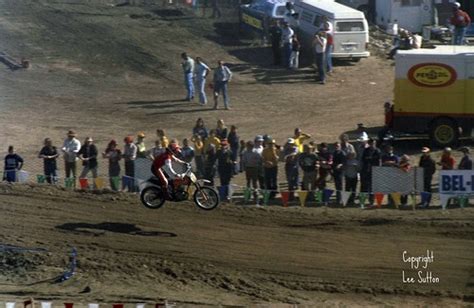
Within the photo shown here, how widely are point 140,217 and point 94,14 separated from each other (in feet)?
59.9

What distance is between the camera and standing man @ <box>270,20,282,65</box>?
36.0m

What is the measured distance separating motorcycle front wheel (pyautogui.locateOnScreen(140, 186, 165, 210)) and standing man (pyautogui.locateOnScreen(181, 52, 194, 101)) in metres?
9.52

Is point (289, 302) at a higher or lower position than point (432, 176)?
lower

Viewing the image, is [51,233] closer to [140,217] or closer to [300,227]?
[140,217]

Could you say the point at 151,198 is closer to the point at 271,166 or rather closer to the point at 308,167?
the point at 271,166

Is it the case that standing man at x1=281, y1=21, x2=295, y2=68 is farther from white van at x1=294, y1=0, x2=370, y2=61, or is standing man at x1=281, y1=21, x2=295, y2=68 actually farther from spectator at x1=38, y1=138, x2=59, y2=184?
spectator at x1=38, y1=138, x2=59, y2=184

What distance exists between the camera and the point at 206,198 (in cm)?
2356

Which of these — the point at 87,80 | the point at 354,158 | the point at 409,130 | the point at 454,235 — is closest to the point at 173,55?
the point at 87,80

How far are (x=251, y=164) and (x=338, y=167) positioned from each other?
186 centimetres

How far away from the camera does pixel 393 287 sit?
69.4 feet

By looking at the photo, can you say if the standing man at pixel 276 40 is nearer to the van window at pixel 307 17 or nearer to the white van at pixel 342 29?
the van window at pixel 307 17

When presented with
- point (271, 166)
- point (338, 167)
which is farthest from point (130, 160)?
point (338, 167)

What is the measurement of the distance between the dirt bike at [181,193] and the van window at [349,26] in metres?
13.4

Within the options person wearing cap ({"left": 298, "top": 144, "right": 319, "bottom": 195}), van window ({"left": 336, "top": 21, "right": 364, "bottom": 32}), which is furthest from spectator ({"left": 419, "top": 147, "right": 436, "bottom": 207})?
van window ({"left": 336, "top": 21, "right": 364, "bottom": 32})
